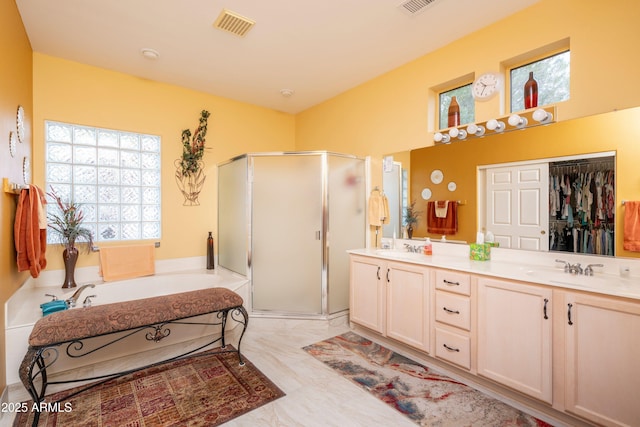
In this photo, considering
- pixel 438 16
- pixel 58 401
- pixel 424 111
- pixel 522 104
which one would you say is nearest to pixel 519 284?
pixel 522 104

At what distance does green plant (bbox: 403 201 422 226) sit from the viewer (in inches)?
118

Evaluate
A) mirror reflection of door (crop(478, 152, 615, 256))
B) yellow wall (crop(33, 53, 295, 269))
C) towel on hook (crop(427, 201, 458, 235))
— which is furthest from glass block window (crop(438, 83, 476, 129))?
yellow wall (crop(33, 53, 295, 269))

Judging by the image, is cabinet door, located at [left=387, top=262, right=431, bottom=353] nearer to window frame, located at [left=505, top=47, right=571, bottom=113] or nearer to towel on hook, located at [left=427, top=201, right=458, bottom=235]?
towel on hook, located at [left=427, top=201, right=458, bottom=235]

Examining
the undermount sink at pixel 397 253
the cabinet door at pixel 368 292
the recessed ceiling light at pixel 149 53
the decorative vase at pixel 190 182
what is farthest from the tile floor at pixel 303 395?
the recessed ceiling light at pixel 149 53

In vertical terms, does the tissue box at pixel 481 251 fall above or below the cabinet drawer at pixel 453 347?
above

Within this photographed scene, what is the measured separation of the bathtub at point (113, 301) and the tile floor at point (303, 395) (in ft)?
0.85

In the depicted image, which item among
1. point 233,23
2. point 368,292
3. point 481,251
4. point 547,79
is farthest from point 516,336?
point 233,23

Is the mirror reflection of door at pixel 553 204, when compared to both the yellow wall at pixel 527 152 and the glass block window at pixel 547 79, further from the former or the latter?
the glass block window at pixel 547 79

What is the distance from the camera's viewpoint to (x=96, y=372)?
2258mm

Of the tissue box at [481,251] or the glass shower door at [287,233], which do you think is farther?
the glass shower door at [287,233]

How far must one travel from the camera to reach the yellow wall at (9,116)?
1928 mm

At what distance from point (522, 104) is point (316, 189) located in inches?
78.1

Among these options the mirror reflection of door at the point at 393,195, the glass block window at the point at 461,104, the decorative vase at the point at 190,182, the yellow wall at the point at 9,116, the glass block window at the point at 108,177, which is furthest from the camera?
the decorative vase at the point at 190,182

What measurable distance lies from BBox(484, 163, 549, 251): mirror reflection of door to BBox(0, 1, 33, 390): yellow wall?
11.2 ft
